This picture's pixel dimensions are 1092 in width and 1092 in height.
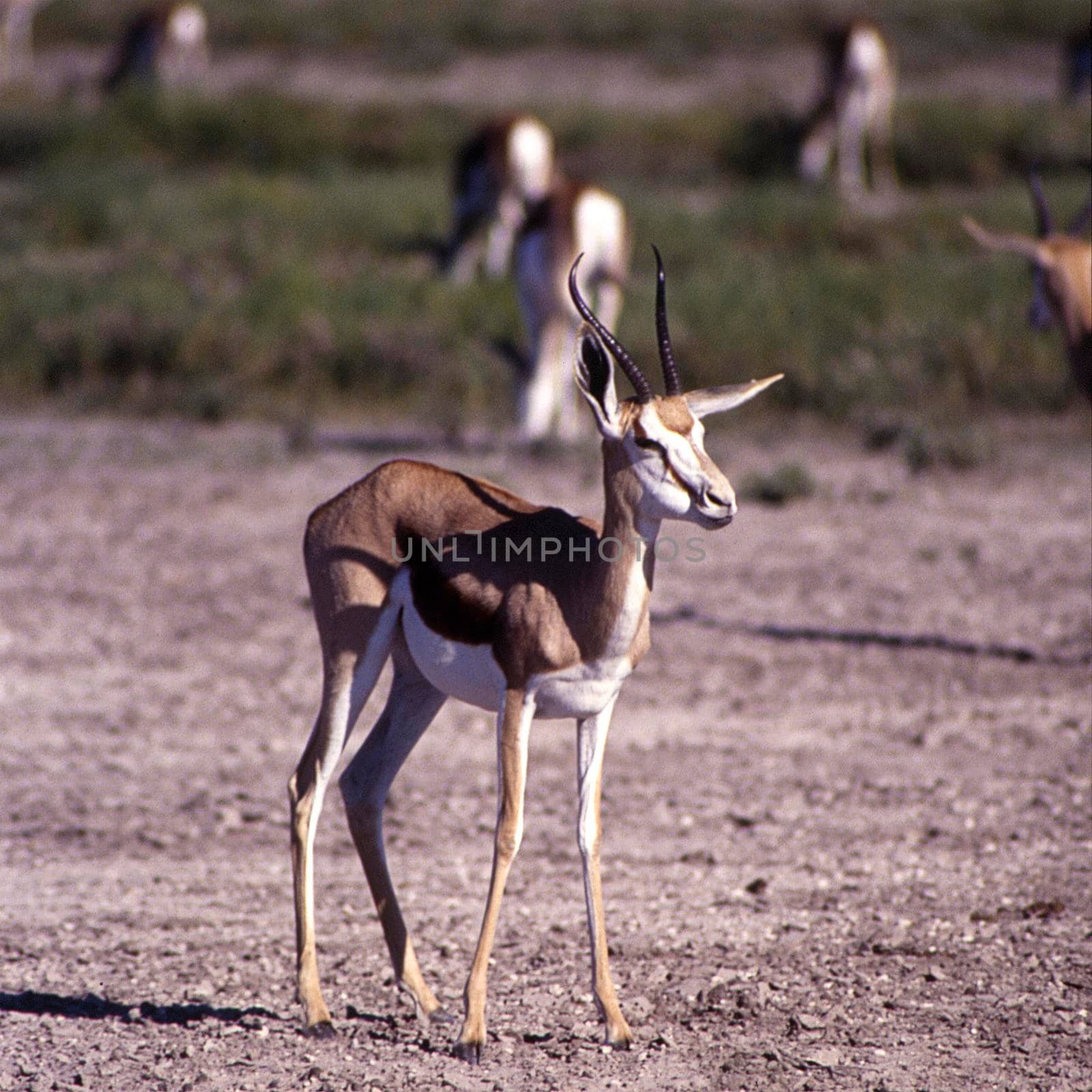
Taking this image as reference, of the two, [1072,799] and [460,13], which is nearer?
[1072,799]

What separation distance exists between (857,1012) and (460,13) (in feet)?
119

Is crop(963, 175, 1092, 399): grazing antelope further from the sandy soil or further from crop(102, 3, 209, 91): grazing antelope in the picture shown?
crop(102, 3, 209, 91): grazing antelope

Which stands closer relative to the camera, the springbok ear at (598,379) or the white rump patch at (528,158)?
the springbok ear at (598,379)

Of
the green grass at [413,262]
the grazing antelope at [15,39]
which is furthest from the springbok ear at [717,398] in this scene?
the grazing antelope at [15,39]

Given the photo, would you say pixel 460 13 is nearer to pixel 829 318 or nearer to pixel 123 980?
pixel 829 318

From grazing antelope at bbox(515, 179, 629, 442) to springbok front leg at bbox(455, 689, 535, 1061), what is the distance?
816cm

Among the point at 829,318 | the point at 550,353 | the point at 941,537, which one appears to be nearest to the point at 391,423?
the point at 550,353

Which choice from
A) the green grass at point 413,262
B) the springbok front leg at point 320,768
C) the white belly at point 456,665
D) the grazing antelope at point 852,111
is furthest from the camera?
the grazing antelope at point 852,111

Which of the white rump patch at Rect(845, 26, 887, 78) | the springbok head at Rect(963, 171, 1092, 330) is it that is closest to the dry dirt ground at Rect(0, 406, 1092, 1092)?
the springbok head at Rect(963, 171, 1092, 330)

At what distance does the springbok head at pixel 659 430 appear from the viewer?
3.76m

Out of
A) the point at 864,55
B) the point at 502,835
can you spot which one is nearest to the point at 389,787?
the point at 502,835

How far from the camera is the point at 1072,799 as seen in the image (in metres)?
6.00

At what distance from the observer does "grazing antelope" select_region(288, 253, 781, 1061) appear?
384 centimetres

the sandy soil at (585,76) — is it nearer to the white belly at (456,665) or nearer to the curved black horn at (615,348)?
the white belly at (456,665)
